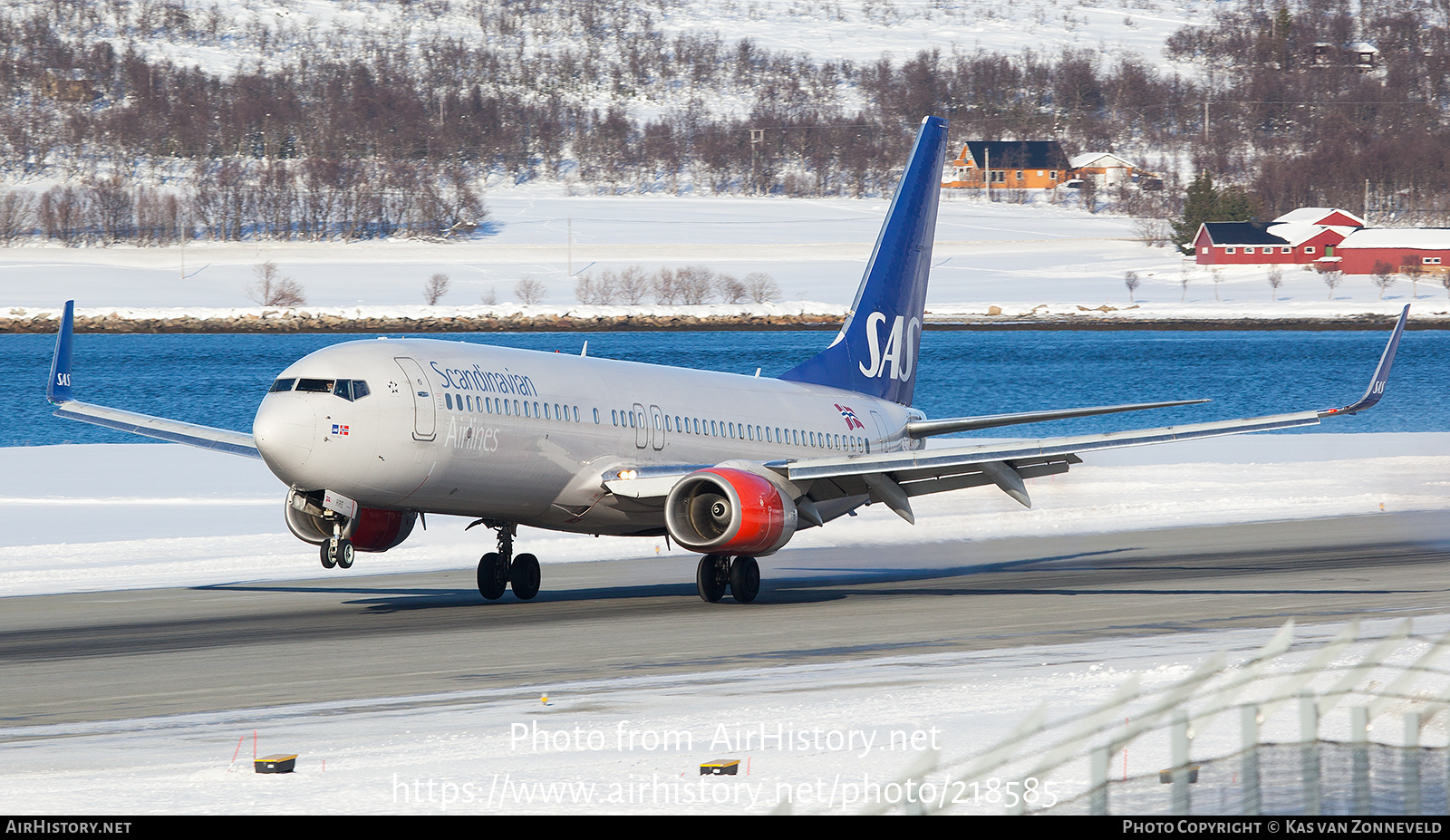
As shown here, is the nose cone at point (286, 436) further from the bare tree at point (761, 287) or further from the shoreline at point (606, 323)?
the bare tree at point (761, 287)

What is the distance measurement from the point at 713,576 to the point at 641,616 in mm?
2304

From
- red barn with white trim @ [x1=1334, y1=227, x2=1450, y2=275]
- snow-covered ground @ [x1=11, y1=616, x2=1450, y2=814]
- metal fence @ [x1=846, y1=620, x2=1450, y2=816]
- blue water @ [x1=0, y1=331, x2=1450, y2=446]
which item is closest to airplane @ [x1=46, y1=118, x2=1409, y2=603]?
snow-covered ground @ [x1=11, y1=616, x2=1450, y2=814]

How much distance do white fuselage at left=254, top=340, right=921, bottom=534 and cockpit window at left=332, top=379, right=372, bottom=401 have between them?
70 millimetres

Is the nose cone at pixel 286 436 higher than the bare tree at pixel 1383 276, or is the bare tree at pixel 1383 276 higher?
the nose cone at pixel 286 436

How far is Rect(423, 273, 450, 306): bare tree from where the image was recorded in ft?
513

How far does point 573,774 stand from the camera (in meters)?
12.9

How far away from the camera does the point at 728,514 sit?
85.6 feet

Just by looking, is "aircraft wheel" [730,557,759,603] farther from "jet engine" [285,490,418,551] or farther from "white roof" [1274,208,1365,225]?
"white roof" [1274,208,1365,225]

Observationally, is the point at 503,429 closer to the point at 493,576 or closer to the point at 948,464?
the point at 493,576

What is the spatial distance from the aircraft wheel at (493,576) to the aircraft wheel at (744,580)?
3.71m

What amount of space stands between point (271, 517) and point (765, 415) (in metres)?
12.9

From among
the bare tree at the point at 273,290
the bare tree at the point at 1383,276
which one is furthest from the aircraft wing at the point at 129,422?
the bare tree at the point at 1383,276

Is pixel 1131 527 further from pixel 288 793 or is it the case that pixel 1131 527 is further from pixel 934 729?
pixel 288 793

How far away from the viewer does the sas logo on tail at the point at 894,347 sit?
35844 mm
